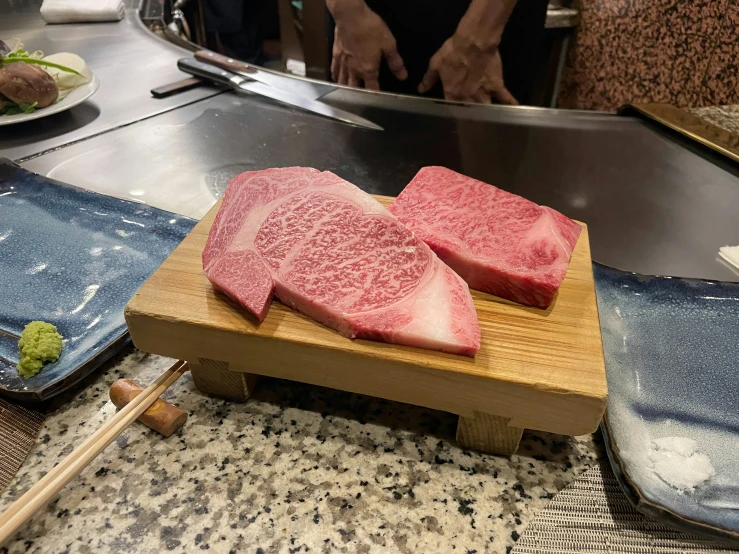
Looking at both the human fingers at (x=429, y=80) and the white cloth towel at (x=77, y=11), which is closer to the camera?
the human fingers at (x=429, y=80)

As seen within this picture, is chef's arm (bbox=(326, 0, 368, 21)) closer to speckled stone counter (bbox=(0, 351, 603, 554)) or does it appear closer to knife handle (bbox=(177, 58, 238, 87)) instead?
knife handle (bbox=(177, 58, 238, 87))

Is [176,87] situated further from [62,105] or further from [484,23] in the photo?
[484,23]

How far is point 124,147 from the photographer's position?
6.24 feet

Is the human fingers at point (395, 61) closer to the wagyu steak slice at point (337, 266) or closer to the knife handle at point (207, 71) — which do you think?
the knife handle at point (207, 71)

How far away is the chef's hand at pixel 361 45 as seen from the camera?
2.32 m

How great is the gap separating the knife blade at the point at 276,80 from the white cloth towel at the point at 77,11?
1.28 meters

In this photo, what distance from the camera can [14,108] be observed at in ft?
6.34

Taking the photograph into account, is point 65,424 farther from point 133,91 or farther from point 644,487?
point 133,91

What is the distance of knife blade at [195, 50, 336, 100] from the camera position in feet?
7.41

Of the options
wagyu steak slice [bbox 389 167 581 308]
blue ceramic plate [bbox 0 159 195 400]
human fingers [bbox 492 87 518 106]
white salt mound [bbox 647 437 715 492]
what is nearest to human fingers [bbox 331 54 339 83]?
human fingers [bbox 492 87 518 106]

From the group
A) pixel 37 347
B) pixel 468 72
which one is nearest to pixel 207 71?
pixel 468 72

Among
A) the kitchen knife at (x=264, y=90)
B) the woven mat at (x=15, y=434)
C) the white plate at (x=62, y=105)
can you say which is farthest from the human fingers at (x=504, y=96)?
the woven mat at (x=15, y=434)

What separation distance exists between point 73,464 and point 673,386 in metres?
1.10

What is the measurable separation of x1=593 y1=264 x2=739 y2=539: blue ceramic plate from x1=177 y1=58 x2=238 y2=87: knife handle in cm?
179
